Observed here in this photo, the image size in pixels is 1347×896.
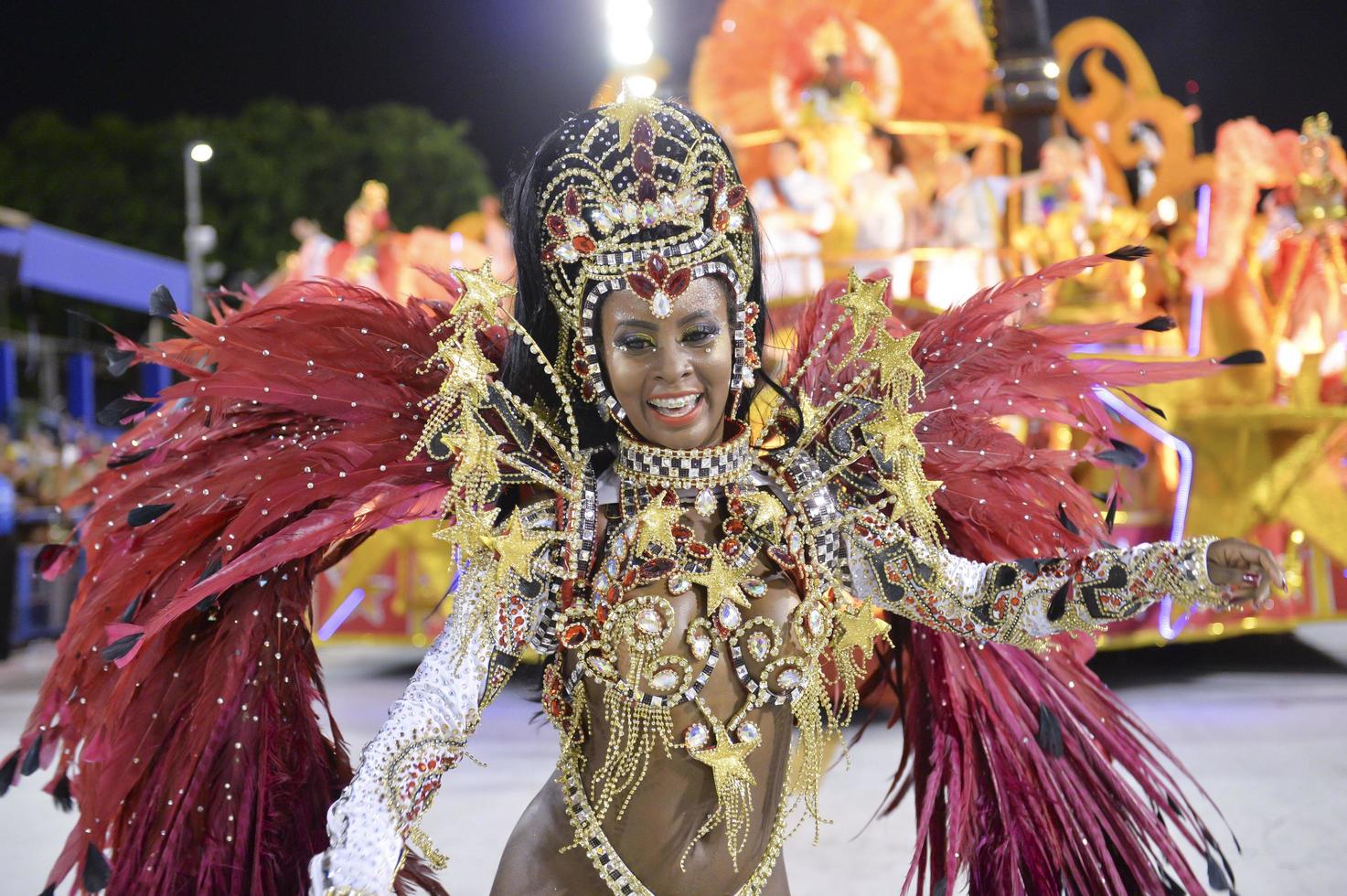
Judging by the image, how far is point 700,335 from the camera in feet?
6.22

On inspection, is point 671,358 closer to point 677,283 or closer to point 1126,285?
point 677,283

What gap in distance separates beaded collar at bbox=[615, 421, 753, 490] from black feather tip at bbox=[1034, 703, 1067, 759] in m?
0.70

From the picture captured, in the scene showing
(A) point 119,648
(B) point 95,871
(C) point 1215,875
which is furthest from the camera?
(C) point 1215,875

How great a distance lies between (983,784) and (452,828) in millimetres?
2284

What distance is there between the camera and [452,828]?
4090mm

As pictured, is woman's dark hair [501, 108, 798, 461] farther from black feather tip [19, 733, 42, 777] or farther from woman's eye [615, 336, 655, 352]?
black feather tip [19, 733, 42, 777]

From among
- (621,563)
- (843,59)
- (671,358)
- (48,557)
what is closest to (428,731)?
(621,563)

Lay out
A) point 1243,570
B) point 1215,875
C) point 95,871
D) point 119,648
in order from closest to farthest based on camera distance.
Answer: point 1243,570, point 119,648, point 95,871, point 1215,875

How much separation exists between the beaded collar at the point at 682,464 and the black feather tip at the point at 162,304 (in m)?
0.72

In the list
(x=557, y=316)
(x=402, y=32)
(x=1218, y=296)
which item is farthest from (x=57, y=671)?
(x=402, y=32)

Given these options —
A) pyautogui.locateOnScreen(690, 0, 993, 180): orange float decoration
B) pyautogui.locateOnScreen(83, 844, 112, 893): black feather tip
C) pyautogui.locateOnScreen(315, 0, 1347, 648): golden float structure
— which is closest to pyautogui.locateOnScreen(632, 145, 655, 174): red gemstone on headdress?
pyautogui.locateOnScreen(83, 844, 112, 893): black feather tip

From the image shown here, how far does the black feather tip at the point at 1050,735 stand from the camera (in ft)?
7.23

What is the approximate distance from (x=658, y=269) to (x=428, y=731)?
70cm

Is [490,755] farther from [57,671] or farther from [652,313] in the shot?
[652,313]
